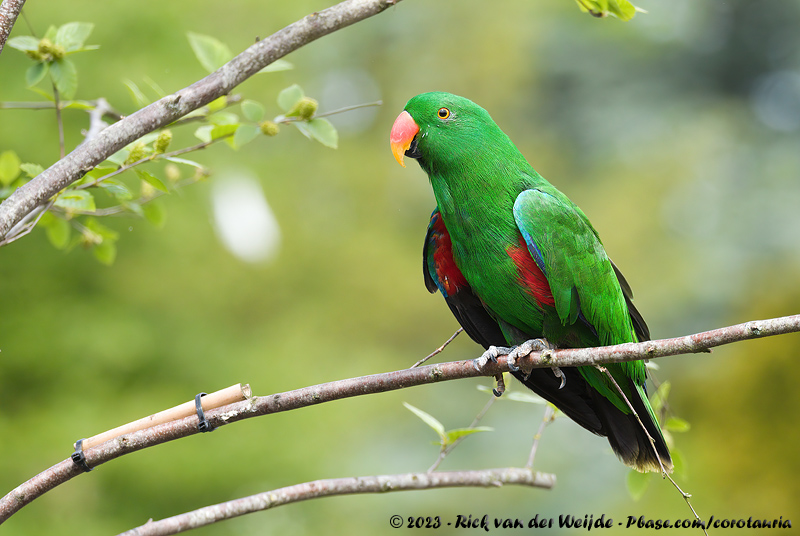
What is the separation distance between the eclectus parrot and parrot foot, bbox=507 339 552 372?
0.19 feet

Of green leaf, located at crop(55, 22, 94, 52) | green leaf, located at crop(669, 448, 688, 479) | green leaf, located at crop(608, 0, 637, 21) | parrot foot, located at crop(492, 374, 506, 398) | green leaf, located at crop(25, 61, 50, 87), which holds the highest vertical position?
green leaf, located at crop(55, 22, 94, 52)

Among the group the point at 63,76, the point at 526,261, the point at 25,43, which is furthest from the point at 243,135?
the point at 526,261

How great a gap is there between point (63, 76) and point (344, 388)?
1161mm

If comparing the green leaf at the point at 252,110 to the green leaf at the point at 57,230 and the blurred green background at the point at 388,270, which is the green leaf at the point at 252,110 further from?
the blurred green background at the point at 388,270

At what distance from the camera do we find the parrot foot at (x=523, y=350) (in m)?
2.01

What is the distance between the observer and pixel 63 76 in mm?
1809

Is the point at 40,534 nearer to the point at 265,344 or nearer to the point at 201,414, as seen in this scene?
the point at 265,344

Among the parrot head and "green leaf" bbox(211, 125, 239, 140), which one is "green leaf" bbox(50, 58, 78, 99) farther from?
the parrot head

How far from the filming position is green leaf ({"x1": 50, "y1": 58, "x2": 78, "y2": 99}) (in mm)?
1801

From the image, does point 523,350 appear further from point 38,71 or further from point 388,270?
point 388,270

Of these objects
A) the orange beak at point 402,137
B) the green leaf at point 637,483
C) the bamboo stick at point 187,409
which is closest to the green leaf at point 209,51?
the orange beak at point 402,137

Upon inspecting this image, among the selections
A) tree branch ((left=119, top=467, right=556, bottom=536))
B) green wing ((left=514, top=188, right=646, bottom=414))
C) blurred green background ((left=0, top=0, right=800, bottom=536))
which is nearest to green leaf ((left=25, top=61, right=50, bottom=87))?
tree branch ((left=119, top=467, right=556, bottom=536))

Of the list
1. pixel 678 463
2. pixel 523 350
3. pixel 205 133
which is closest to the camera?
pixel 205 133

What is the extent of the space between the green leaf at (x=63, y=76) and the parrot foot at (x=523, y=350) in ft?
4.81
